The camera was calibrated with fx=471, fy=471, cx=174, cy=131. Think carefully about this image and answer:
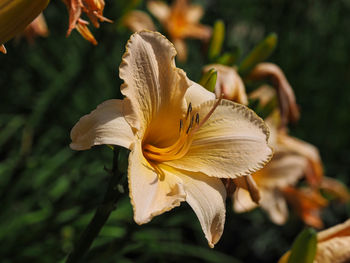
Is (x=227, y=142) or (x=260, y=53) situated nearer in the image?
(x=227, y=142)

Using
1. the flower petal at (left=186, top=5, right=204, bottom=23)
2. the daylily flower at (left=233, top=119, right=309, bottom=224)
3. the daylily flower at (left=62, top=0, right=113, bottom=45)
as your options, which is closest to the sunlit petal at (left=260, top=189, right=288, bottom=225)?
the daylily flower at (left=233, top=119, right=309, bottom=224)

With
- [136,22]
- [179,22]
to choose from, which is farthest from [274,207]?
[179,22]

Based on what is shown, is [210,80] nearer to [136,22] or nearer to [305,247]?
[305,247]

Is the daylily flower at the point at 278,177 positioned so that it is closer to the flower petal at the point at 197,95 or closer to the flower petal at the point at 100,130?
the flower petal at the point at 197,95

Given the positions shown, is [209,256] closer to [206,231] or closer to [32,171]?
[32,171]

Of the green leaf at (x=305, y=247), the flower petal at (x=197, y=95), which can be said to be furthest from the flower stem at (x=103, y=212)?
the green leaf at (x=305, y=247)

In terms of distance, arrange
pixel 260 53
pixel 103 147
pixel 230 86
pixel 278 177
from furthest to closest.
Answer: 1. pixel 103 147
2. pixel 278 177
3. pixel 260 53
4. pixel 230 86
